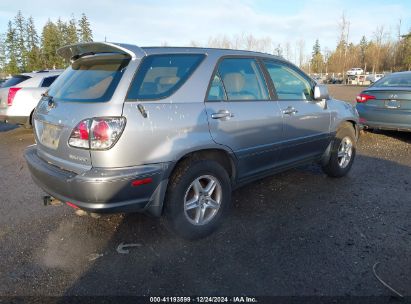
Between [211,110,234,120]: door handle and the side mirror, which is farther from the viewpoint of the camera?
the side mirror

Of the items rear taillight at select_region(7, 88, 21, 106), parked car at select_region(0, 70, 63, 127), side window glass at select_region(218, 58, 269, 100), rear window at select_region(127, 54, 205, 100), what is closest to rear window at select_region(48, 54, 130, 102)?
rear window at select_region(127, 54, 205, 100)

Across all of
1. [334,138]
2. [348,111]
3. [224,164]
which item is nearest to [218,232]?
[224,164]

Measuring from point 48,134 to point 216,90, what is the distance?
161cm

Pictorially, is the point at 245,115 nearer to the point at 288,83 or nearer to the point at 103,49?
the point at 288,83

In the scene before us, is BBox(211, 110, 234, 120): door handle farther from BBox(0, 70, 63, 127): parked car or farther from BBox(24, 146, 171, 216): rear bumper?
BBox(0, 70, 63, 127): parked car

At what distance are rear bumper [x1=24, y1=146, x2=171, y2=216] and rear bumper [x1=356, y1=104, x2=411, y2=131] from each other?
5.81m

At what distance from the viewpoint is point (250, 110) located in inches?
133

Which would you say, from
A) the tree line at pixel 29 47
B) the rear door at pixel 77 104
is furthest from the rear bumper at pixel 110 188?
the tree line at pixel 29 47

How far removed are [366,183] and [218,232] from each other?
8.67 feet

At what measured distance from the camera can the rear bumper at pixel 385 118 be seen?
6.53 m

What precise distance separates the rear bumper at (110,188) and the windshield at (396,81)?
255 inches

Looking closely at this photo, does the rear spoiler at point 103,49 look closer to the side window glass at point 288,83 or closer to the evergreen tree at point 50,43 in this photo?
the side window glass at point 288,83

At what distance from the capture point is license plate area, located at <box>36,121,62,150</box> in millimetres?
2803

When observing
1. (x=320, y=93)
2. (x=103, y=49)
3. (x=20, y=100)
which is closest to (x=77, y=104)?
(x=103, y=49)
